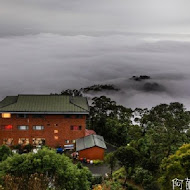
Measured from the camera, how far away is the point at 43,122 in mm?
40469

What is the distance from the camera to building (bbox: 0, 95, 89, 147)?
39.9 meters

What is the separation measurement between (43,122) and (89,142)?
7.08 meters

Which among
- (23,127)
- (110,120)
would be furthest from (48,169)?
(110,120)

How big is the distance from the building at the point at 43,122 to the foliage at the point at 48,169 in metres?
17.5

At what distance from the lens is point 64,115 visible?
40.4 m

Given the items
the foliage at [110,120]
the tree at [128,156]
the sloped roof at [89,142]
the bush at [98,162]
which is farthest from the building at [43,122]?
the tree at [128,156]

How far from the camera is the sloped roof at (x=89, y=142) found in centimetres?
3608

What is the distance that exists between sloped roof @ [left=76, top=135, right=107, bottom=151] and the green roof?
3407 mm

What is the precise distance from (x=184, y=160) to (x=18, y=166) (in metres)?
11.1

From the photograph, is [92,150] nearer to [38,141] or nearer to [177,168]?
[38,141]

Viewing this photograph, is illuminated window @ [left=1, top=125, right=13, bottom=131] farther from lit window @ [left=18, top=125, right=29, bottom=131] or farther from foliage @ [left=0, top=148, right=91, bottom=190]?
foliage @ [left=0, top=148, right=91, bottom=190]

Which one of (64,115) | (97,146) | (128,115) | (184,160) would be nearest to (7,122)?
(64,115)

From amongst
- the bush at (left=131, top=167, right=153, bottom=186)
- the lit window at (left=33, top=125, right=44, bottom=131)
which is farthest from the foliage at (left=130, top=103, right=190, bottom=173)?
the lit window at (left=33, top=125, right=44, bottom=131)

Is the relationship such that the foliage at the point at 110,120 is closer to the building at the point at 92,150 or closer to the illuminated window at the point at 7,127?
the building at the point at 92,150
